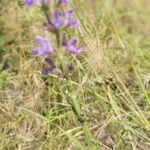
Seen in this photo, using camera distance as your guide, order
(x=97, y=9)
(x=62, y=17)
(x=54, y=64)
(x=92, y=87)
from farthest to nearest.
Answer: (x=97, y=9)
(x=92, y=87)
(x=54, y=64)
(x=62, y=17)

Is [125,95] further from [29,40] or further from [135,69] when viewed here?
[29,40]

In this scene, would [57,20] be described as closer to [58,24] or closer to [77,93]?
[58,24]

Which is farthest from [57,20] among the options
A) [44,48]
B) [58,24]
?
[44,48]

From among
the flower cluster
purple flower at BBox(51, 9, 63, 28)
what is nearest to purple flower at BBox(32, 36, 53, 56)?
the flower cluster

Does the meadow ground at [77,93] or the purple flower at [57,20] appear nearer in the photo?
the purple flower at [57,20]

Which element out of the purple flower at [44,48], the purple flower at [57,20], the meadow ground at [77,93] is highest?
the purple flower at [57,20]

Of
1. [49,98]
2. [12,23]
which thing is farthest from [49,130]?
[12,23]

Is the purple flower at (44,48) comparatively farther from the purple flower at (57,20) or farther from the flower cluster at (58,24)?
the purple flower at (57,20)

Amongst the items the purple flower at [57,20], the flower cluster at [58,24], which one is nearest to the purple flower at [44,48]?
the flower cluster at [58,24]
